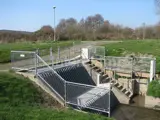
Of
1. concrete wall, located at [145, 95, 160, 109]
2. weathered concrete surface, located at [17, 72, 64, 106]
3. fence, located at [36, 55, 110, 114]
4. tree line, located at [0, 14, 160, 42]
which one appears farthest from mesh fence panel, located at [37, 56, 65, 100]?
tree line, located at [0, 14, 160, 42]

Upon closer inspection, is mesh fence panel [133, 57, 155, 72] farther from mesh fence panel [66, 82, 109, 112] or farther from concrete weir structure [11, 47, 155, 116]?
mesh fence panel [66, 82, 109, 112]

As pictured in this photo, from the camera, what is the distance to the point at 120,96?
1872 cm

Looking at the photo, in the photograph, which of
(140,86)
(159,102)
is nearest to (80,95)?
(159,102)

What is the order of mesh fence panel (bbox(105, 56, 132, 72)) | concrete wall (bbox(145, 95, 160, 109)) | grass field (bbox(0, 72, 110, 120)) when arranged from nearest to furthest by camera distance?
grass field (bbox(0, 72, 110, 120))
concrete wall (bbox(145, 95, 160, 109))
mesh fence panel (bbox(105, 56, 132, 72))

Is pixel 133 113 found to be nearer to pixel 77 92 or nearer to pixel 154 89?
pixel 154 89

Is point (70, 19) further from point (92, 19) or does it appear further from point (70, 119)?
point (70, 119)

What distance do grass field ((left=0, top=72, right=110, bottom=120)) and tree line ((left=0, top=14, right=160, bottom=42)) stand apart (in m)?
28.9

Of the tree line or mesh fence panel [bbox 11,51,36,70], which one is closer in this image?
mesh fence panel [bbox 11,51,36,70]

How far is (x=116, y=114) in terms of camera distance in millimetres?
15578

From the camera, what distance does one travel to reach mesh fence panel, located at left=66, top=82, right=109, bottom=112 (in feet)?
43.2

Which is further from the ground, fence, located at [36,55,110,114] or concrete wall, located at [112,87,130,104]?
fence, located at [36,55,110,114]

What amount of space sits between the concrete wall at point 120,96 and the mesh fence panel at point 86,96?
4906mm

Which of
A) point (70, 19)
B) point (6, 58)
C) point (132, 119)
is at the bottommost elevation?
point (132, 119)

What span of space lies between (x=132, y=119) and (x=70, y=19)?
6755 cm
